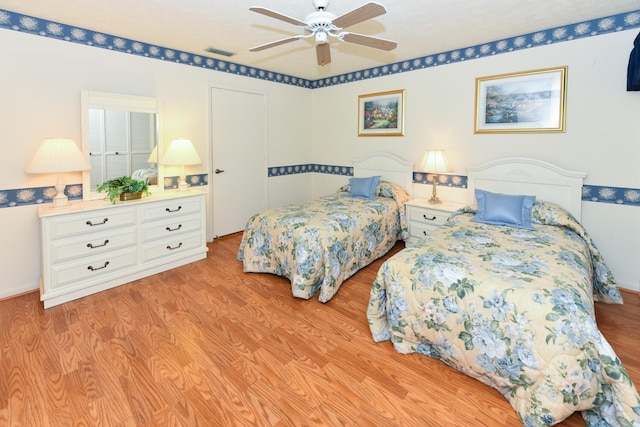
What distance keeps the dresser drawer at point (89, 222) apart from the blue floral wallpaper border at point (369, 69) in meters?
1.68

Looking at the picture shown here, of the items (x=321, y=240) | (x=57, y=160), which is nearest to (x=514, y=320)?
(x=321, y=240)

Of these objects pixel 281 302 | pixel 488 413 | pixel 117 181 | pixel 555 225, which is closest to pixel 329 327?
pixel 281 302

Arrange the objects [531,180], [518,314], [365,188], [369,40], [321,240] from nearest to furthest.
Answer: [518,314], [369,40], [321,240], [531,180], [365,188]

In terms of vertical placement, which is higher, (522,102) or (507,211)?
(522,102)

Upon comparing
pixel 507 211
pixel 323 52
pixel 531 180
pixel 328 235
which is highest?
pixel 323 52

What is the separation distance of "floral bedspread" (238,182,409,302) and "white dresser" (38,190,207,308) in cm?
72

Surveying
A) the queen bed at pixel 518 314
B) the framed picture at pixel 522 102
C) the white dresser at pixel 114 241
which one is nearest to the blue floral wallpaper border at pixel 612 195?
the queen bed at pixel 518 314

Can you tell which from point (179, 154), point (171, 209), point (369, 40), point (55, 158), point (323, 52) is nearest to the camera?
point (369, 40)

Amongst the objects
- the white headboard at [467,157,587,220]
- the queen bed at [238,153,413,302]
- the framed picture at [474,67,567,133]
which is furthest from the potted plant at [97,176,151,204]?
the framed picture at [474,67,567,133]

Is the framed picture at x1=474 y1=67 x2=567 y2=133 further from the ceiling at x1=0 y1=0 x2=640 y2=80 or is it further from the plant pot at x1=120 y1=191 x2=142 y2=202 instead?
the plant pot at x1=120 y1=191 x2=142 y2=202

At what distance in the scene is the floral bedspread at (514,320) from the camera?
61.5 inches

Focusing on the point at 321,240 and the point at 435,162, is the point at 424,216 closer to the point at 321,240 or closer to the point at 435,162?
the point at 435,162

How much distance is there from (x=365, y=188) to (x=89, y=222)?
3.02m

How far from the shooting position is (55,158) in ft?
9.32
